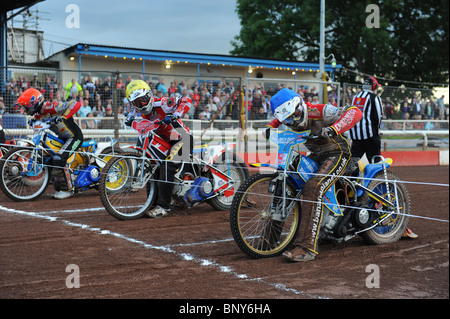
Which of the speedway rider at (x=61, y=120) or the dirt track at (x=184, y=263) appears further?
the speedway rider at (x=61, y=120)

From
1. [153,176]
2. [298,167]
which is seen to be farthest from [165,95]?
[298,167]

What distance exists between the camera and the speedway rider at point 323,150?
571 cm

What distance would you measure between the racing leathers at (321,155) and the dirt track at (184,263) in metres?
0.36

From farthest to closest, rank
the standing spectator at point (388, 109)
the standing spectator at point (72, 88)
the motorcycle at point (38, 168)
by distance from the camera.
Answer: the standing spectator at point (388, 109) → the standing spectator at point (72, 88) → the motorcycle at point (38, 168)

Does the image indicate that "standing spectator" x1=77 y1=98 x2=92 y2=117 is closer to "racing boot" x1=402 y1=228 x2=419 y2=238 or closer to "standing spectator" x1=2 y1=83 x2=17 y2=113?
"standing spectator" x1=2 y1=83 x2=17 y2=113

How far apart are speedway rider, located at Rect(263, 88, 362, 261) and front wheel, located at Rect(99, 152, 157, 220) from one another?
2879mm

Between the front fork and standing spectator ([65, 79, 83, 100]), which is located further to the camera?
standing spectator ([65, 79, 83, 100])

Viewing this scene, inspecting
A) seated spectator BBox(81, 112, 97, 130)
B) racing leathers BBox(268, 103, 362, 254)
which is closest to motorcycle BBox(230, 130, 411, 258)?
racing leathers BBox(268, 103, 362, 254)

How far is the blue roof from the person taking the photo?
2372cm

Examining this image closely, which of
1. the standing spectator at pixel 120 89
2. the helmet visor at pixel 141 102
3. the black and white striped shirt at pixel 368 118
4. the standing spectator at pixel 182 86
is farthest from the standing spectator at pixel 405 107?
the helmet visor at pixel 141 102

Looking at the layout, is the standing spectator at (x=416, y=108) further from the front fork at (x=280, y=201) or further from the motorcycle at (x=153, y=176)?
the front fork at (x=280, y=201)

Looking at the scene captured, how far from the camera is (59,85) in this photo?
13.6m

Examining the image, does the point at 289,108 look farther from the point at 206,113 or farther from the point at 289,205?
the point at 206,113
